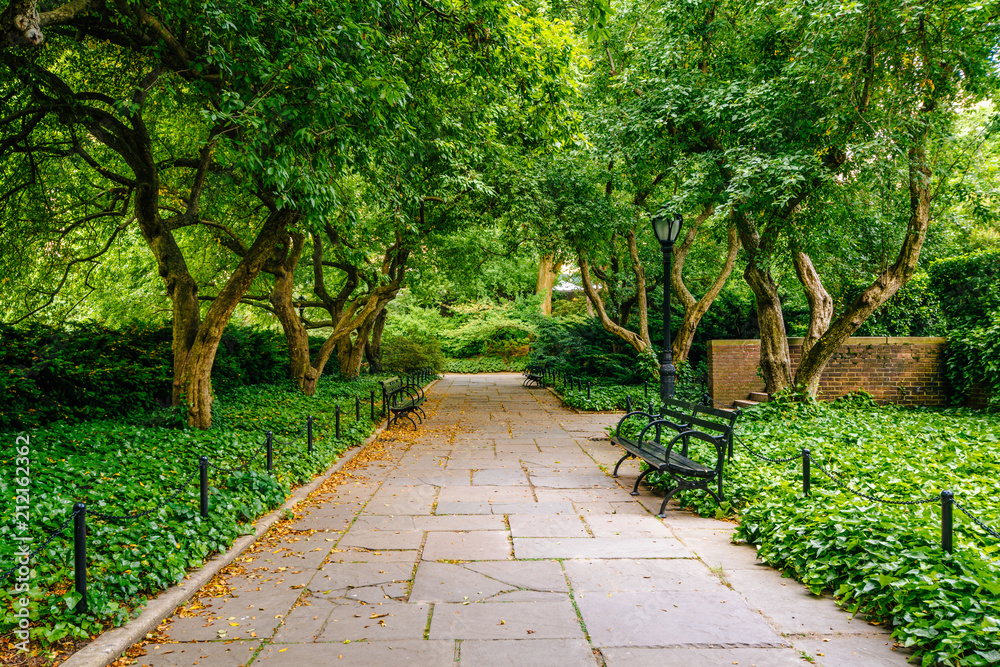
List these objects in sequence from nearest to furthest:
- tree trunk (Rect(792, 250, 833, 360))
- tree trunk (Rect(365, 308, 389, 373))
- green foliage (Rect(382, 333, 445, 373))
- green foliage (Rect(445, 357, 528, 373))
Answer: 1. tree trunk (Rect(792, 250, 833, 360))
2. tree trunk (Rect(365, 308, 389, 373))
3. green foliage (Rect(382, 333, 445, 373))
4. green foliage (Rect(445, 357, 528, 373))

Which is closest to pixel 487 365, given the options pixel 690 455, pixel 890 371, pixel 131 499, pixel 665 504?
pixel 890 371

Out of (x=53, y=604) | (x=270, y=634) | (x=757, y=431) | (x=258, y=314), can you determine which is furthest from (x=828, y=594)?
(x=258, y=314)

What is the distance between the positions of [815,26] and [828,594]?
8.15m

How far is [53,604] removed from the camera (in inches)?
141

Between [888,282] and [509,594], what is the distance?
9856mm

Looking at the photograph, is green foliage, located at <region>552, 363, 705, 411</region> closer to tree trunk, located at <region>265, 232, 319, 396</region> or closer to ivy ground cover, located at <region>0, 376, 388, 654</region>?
ivy ground cover, located at <region>0, 376, 388, 654</region>

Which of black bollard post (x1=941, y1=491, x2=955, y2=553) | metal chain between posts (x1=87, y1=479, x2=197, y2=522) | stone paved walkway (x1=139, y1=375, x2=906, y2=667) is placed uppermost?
black bollard post (x1=941, y1=491, x2=955, y2=553)

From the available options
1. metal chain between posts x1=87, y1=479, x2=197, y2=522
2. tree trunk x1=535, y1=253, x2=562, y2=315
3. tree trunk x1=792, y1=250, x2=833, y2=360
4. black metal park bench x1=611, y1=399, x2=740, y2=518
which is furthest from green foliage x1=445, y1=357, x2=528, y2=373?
metal chain between posts x1=87, y1=479, x2=197, y2=522

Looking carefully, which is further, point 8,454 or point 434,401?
point 434,401

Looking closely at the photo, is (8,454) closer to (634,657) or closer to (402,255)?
(634,657)

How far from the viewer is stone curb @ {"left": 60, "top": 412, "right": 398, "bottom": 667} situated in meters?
3.33

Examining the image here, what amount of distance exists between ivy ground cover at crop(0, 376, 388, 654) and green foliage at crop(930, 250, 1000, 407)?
12.0 meters

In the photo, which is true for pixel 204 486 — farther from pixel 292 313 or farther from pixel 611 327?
pixel 611 327

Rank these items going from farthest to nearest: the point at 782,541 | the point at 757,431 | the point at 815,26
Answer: the point at 757,431 → the point at 815,26 → the point at 782,541
